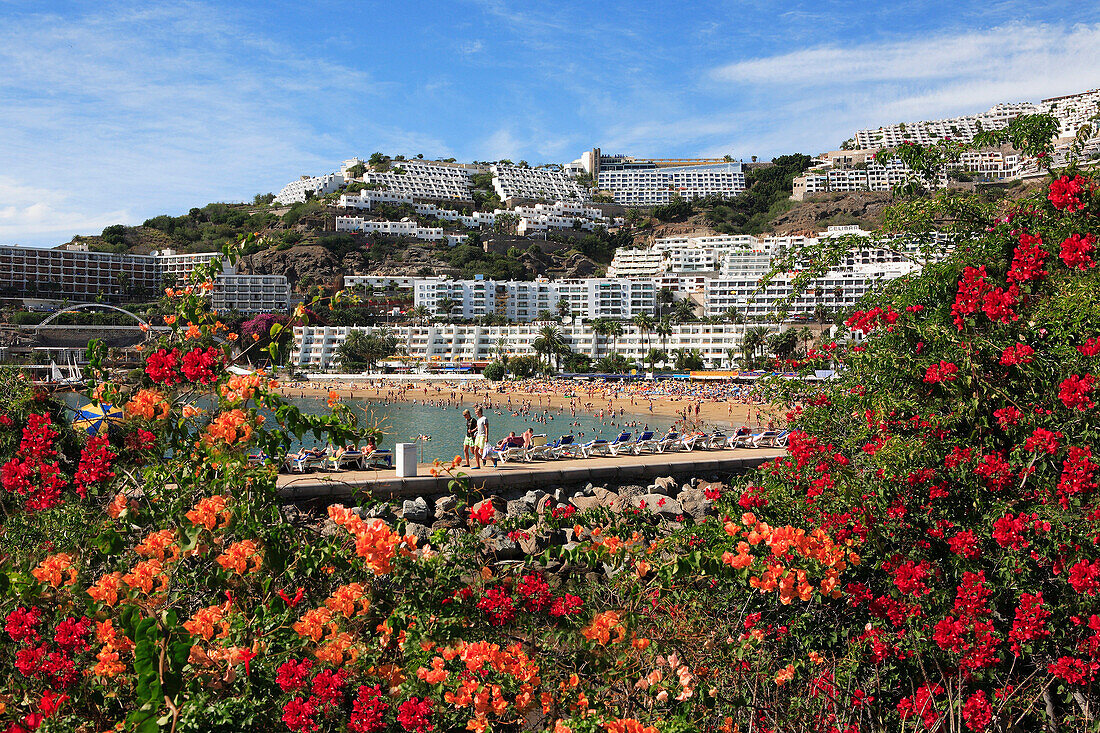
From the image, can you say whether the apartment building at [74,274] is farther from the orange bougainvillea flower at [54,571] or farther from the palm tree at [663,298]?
the orange bougainvillea flower at [54,571]

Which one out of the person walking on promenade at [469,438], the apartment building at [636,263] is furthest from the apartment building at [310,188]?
the person walking on promenade at [469,438]

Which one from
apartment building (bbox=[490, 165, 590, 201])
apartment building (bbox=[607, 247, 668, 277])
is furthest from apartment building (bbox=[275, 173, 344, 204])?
apartment building (bbox=[607, 247, 668, 277])

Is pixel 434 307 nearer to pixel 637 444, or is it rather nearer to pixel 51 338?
pixel 51 338

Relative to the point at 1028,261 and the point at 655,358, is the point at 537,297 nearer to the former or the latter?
the point at 655,358

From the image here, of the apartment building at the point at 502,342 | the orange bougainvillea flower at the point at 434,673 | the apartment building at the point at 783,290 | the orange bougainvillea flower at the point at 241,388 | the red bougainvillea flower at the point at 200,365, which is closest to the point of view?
the orange bougainvillea flower at the point at 434,673

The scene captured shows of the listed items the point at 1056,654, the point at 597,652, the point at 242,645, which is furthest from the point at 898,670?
the point at 242,645
